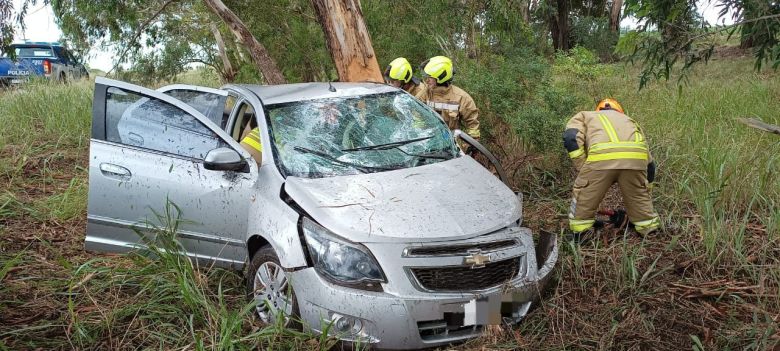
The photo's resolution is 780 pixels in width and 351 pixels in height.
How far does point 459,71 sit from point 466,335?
5796 mm

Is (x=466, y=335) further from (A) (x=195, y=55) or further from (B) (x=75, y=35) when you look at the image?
(A) (x=195, y=55)

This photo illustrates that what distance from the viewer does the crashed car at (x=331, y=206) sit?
3387 millimetres

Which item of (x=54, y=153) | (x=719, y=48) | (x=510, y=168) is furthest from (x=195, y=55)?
(x=719, y=48)

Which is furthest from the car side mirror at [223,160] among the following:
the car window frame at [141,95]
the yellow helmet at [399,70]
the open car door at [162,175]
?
the yellow helmet at [399,70]

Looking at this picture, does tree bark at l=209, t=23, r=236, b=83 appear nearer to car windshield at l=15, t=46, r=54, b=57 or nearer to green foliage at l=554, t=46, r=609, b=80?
car windshield at l=15, t=46, r=54, b=57

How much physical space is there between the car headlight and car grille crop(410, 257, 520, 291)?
20cm

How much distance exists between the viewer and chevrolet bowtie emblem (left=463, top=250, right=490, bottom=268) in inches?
136

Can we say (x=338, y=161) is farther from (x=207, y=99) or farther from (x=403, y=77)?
(x=403, y=77)

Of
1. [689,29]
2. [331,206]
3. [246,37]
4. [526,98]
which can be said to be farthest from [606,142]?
[246,37]

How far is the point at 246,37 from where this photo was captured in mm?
8898

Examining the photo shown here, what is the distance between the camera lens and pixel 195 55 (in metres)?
17.2

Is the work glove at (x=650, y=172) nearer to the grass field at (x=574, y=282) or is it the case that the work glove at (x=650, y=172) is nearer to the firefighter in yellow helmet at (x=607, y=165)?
the firefighter in yellow helmet at (x=607, y=165)

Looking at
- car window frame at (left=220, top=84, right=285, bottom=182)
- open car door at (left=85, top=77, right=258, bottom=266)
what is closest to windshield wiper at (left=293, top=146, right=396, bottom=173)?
car window frame at (left=220, top=84, right=285, bottom=182)

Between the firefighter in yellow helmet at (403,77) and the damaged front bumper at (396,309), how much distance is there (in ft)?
11.7
